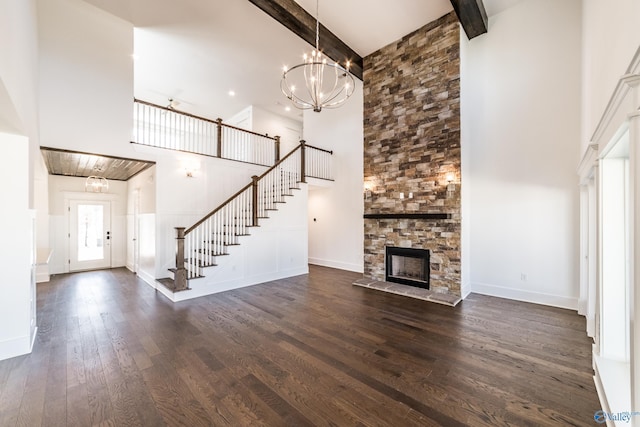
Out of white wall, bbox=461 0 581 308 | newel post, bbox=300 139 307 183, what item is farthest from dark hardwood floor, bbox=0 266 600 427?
newel post, bbox=300 139 307 183

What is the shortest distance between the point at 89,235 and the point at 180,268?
16.6 ft

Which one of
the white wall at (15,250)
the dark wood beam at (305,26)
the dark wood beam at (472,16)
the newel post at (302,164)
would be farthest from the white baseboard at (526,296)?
the white wall at (15,250)

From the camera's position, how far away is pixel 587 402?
2096mm

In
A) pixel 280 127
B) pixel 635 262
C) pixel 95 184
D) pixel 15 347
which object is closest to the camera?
pixel 635 262

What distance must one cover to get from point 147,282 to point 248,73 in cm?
588

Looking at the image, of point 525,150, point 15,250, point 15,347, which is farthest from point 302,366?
point 525,150

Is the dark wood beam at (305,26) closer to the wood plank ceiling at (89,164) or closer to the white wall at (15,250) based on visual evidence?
the wood plank ceiling at (89,164)

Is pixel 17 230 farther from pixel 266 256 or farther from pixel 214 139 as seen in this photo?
pixel 214 139

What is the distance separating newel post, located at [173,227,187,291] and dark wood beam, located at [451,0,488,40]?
6.25 m

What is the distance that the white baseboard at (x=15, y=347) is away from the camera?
275cm

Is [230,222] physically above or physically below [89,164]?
below

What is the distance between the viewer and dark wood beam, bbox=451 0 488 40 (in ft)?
14.1

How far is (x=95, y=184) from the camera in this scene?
700 centimetres

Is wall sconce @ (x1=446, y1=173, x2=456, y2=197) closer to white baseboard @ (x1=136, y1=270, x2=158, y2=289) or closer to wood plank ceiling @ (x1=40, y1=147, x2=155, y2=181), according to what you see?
wood plank ceiling @ (x1=40, y1=147, x2=155, y2=181)
